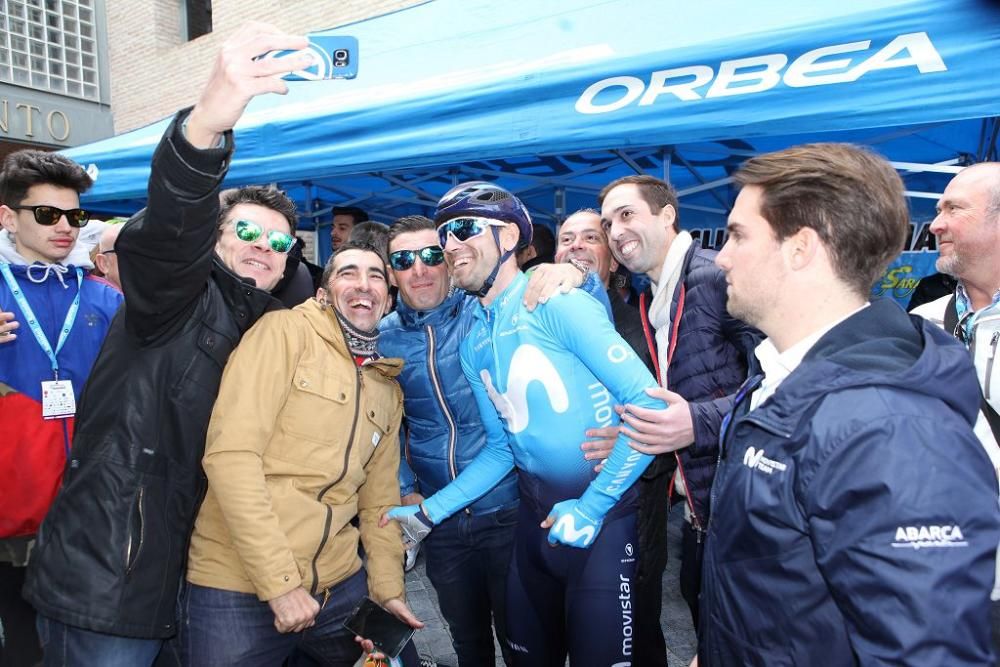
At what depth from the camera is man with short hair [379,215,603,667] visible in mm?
2666

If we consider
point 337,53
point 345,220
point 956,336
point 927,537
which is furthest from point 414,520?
point 345,220

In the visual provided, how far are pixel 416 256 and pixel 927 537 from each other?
7.10 feet

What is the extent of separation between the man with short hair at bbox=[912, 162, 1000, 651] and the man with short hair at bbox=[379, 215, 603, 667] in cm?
183

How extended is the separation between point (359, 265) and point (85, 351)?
126 cm

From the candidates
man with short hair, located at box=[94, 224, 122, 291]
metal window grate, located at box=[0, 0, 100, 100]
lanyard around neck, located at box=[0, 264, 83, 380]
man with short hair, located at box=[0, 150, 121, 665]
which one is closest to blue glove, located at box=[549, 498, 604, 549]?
man with short hair, located at box=[0, 150, 121, 665]

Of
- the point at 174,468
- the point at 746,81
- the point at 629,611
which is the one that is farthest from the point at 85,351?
the point at 746,81

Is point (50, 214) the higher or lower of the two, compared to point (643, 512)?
higher

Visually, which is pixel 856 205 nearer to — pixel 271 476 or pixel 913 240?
pixel 271 476

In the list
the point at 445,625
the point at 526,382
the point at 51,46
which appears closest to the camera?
the point at 526,382

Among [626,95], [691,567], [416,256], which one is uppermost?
[626,95]

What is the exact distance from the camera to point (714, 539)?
4.58 ft

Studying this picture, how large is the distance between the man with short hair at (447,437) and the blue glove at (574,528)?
0.60 m

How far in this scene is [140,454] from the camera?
5.91ft

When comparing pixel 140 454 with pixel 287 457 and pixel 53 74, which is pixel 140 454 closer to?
pixel 287 457
